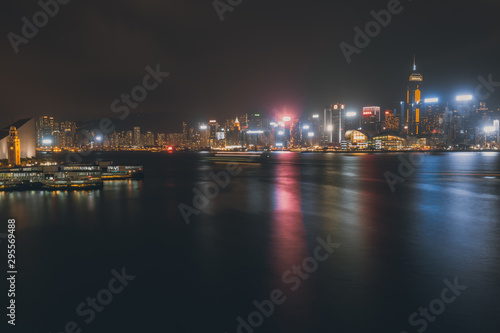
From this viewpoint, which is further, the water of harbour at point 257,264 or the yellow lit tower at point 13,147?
the yellow lit tower at point 13,147

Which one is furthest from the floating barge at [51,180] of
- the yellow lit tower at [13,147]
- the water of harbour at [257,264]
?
the yellow lit tower at [13,147]

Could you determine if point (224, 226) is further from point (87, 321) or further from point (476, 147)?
point (476, 147)

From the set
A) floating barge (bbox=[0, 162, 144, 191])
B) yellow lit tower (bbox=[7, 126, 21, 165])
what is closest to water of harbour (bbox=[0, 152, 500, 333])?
floating barge (bbox=[0, 162, 144, 191])

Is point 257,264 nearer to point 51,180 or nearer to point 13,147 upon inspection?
point 51,180

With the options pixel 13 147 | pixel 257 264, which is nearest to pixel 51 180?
pixel 13 147

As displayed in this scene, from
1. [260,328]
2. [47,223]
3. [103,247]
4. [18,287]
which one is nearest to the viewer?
[260,328]

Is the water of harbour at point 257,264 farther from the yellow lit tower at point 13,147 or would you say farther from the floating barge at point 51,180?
the yellow lit tower at point 13,147

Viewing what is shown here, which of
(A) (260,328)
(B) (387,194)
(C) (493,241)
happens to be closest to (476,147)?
(B) (387,194)

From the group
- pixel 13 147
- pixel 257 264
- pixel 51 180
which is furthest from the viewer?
pixel 13 147

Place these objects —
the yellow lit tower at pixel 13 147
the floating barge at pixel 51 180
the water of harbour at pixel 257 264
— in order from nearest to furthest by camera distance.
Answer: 1. the water of harbour at pixel 257 264
2. the floating barge at pixel 51 180
3. the yellow lit tower at pixel 13 147
